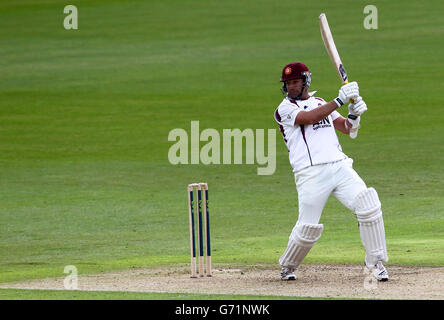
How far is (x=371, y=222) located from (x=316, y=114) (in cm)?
110

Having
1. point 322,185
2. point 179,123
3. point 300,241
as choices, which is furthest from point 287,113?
point 179,123

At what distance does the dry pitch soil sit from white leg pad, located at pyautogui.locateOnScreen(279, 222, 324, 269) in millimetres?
220

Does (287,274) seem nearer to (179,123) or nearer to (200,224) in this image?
(200,224)

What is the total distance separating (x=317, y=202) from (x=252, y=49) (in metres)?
23.7

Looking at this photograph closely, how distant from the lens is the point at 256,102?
24906mm

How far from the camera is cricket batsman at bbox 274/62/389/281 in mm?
8367

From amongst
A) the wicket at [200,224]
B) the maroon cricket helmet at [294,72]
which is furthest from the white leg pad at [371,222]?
the wicket at [200,224]

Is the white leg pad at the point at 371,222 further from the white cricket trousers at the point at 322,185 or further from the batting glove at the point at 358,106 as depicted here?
the batting glove at the point at 358,106

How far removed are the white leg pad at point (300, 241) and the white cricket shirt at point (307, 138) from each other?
0.57 meters

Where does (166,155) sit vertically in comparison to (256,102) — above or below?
below

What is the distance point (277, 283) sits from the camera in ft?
28.7

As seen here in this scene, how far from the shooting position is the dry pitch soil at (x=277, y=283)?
7.97 m

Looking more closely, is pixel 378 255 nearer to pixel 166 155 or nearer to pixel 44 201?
pixel 44 201
